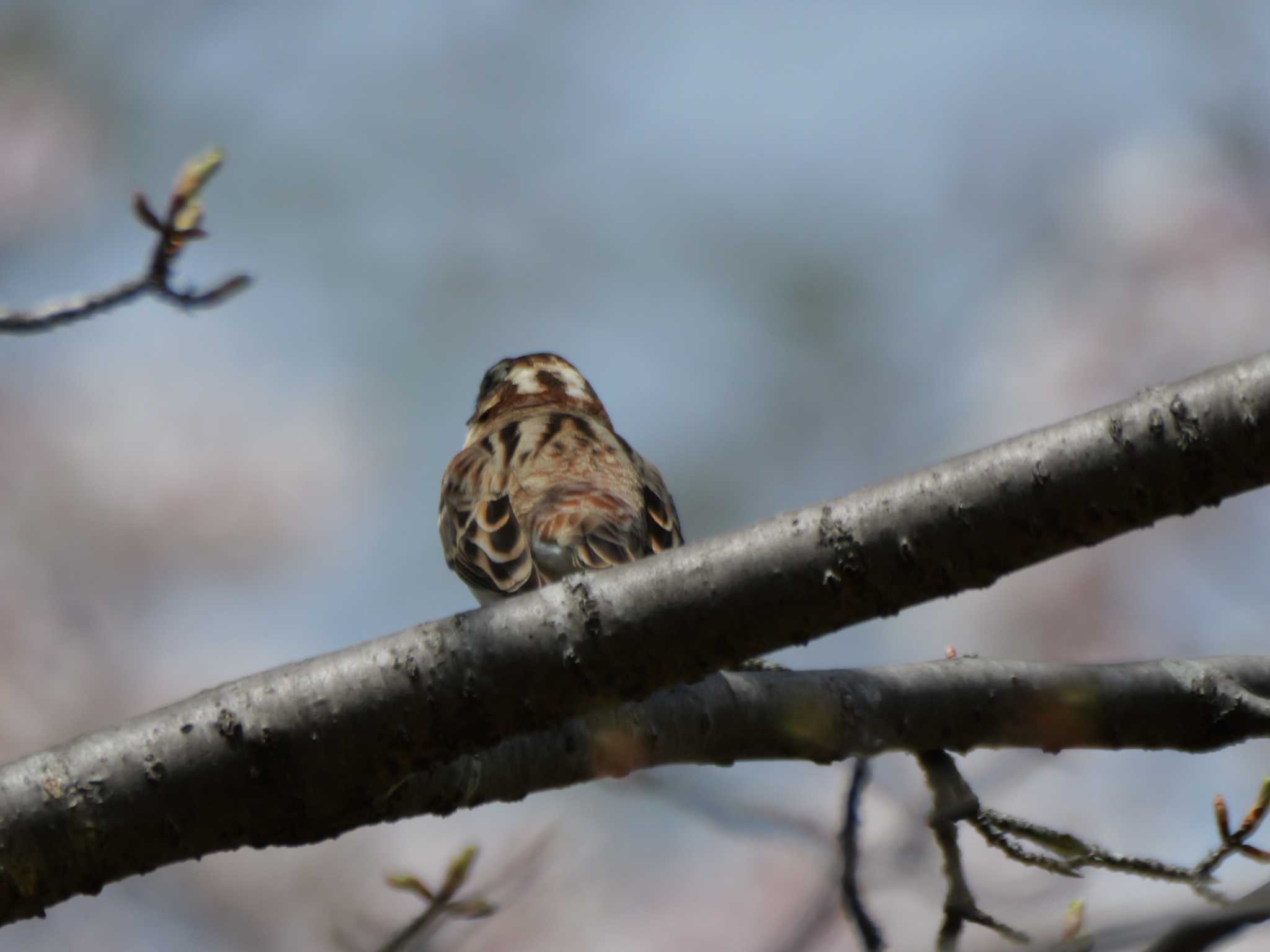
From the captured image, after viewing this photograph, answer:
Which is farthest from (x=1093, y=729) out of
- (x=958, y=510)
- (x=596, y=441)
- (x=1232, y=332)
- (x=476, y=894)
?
(x=1232, y=332)

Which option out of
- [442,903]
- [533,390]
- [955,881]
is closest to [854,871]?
[955,881]

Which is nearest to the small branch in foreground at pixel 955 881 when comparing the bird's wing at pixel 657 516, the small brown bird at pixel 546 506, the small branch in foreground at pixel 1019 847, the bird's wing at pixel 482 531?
the small branch in foreground at pixel 1019 847

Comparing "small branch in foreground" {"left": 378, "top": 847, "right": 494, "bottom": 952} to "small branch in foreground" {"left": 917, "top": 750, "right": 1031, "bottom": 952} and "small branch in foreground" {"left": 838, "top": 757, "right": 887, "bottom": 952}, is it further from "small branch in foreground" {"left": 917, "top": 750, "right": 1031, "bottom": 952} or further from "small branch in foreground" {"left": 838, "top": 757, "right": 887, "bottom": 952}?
"small branch in foreground" {"left": 917, "top": 750, "right": 1031, "bottom": 952}

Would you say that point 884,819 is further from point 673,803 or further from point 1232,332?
point 1232,332

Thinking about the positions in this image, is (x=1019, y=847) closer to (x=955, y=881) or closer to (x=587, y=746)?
(x=955, y=881)

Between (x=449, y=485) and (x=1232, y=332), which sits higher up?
(x=1232, y=332)

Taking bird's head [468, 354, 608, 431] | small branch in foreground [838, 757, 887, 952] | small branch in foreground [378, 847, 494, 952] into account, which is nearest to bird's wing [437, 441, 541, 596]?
bird's head [468, 354, 608, 431]

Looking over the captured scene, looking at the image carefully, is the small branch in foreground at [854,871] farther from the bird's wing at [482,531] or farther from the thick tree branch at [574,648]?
the bird's wing at [482,531]
